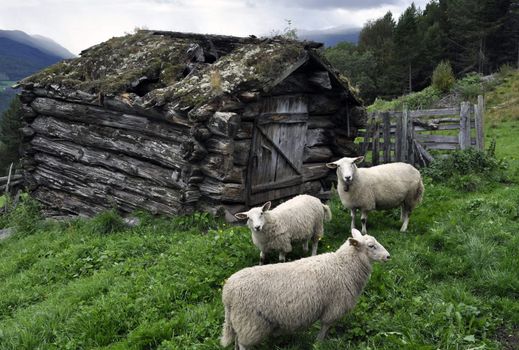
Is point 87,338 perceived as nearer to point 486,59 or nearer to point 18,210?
point 18,210

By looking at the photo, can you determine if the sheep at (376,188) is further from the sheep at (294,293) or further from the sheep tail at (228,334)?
the sheep tail at (228,334)

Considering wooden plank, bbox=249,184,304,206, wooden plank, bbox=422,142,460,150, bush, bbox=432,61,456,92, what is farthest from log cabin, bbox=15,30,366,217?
bush, bbox=432,61,456,92

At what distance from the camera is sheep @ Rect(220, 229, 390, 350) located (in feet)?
15.6

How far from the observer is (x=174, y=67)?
10.9 metres

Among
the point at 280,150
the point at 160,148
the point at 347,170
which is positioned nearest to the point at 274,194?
the point at 280,150

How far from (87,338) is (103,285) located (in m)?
1.37

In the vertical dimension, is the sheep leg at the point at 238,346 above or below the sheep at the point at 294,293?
below

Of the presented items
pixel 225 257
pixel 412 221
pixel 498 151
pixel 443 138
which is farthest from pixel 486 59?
pixel 225 257

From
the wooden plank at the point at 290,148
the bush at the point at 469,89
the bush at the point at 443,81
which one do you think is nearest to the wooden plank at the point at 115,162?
the wooden plank at the point at 290,148

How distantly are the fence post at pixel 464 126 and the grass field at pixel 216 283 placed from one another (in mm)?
2743

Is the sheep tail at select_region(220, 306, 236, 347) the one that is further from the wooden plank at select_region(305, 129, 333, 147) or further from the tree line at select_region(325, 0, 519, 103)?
the tree line at select_region(325, 0, 519, 103)

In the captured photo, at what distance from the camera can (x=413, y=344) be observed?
4684 mm

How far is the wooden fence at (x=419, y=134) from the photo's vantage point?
1286 cm

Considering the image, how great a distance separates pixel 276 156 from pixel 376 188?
2.98 m
